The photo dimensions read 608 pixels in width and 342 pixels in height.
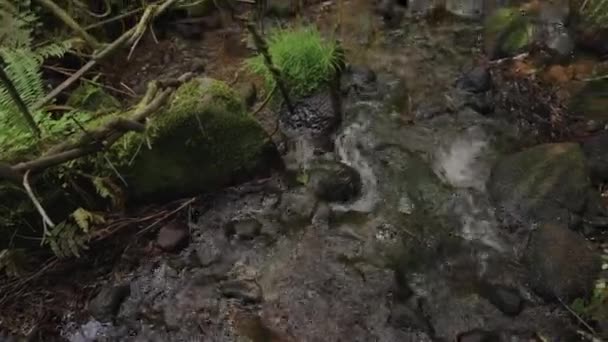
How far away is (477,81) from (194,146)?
8.94ft

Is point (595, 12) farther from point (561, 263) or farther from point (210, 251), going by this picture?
point (210, 251)

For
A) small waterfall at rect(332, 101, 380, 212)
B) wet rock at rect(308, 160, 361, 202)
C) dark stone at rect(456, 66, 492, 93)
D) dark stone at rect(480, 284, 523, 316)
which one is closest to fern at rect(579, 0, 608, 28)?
dark stone at rect(456, 66, 492, 93)

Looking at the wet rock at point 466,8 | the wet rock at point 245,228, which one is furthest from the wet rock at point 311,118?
the wet rock at point 466,8

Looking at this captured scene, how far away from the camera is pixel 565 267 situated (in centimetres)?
344

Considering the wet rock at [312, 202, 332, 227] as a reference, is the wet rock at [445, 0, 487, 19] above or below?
above

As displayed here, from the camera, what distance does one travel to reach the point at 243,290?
3.84 m

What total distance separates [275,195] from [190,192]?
685 millimetres

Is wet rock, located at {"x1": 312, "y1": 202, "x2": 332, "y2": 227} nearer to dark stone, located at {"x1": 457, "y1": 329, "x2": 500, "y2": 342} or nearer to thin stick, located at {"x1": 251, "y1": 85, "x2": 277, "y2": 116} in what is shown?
thin stick, located at {"x1": 251, "y1": 85, "x2": 277, "y2": 116}

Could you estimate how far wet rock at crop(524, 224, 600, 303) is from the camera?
11.1 feet

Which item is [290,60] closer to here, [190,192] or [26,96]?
[190,192]

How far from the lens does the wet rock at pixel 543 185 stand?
3.93m

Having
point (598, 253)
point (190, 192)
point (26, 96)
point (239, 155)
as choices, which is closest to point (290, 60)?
point (239, 155)

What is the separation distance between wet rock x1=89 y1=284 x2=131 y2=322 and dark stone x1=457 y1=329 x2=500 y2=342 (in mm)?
2272

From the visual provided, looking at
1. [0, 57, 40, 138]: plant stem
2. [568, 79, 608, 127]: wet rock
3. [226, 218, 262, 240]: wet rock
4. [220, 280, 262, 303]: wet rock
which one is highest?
[0, 57, 40, 138]: plant stem
